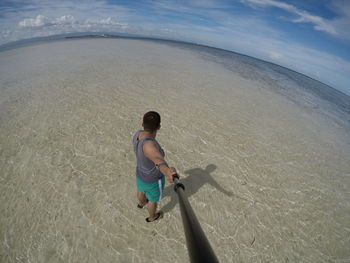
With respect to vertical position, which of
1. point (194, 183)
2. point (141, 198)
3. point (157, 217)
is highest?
point (141, 198)

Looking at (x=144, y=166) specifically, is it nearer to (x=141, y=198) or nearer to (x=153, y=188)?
(x=153, y=188)

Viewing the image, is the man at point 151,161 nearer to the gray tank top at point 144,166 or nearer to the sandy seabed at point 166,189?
the gray tank top at point 144,166

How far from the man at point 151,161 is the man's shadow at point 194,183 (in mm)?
942

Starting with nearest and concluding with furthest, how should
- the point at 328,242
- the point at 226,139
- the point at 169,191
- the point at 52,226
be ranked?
1. the point at 52,226
2. the point at 328,242
3. the point at 169,191
4. the point at 226,139

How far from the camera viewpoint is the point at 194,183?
5.08 meters

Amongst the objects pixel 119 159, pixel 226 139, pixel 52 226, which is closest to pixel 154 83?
pixel 226 139

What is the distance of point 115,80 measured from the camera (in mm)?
13469

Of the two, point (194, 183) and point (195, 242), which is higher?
point (195, 242)

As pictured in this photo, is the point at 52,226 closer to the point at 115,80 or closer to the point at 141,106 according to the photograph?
the point at 141,106

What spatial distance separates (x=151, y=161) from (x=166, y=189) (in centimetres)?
230

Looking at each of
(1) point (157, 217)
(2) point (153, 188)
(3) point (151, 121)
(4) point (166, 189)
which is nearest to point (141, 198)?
(1) point (157, 217)

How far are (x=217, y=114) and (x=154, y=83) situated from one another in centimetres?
628

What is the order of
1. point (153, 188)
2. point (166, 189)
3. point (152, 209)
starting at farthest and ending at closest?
point (166, 189) < point (152, 209) < point (153, 188)

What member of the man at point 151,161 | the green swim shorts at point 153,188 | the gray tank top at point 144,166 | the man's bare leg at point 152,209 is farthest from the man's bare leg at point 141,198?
the gray tank top at point 144,166
